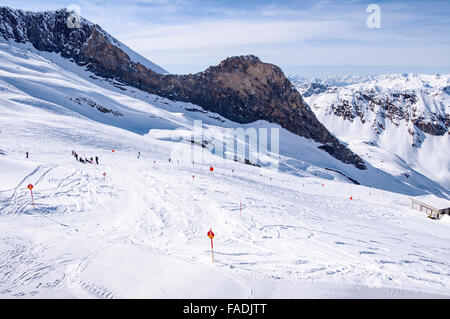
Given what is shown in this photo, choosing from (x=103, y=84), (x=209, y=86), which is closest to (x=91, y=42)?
(x=103, y=84)

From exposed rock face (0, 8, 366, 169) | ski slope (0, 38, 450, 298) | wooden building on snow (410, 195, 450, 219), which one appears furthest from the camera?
exposed rock face (0, 8, 366, 169)

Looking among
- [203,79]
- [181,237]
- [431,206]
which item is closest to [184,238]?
[181,237]

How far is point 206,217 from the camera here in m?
13.0

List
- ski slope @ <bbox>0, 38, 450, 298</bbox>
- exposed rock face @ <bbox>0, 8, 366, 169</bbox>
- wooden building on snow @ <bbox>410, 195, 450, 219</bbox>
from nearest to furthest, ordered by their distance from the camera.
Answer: ski slope @ <bbox>0, 38, 450, 298</bbox>
wooden building on snow @ <bbox>410, 195, 450, 219</bbox>
exposed rock face @ <bbox>0, 8, 366, 169</bbox>

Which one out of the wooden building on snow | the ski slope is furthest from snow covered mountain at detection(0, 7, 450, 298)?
the wooden building on snow

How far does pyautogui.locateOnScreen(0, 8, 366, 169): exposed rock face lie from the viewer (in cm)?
8400

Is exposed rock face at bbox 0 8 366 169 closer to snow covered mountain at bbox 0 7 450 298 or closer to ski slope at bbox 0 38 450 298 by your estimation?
snow covered mountain at bbox 0 7 450 298

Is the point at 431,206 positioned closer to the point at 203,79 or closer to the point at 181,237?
the point at 181,237

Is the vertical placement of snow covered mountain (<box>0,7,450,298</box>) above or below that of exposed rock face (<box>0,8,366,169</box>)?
below

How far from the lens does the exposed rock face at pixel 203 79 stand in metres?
84.0

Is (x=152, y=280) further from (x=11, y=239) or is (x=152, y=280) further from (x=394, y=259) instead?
(x=394, y=259)

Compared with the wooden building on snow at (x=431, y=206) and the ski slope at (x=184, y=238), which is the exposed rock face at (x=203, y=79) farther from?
the ski slope at (x=184, y=238)
